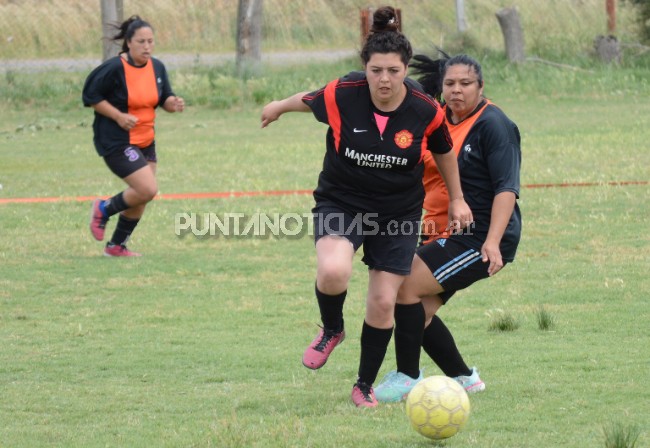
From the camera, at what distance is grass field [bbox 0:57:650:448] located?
527cm

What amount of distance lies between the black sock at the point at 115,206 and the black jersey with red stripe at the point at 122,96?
1.39 ft

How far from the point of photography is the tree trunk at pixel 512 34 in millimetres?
24859

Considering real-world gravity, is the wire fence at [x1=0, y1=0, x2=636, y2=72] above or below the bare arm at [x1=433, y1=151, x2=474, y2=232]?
below

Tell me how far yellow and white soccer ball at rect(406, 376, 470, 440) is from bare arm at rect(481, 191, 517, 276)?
824 mm

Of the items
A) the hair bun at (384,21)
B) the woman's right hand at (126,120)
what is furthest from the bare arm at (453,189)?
the woman's right hand at (126,120)

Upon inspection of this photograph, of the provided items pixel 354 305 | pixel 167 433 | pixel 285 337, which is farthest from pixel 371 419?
pixel 354 305

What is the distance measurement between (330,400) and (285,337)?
173cm

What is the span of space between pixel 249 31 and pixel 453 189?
836 inches

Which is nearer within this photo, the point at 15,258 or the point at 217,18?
the point at 15,258

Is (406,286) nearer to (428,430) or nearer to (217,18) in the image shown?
(428,430)

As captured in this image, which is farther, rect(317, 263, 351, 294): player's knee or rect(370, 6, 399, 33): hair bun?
rect(370, 6, 399, 33): hair bun

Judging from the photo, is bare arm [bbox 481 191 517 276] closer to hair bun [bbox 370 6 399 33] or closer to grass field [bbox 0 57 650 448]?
grass field [bbox 0 57 650 448]

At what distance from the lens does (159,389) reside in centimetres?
611

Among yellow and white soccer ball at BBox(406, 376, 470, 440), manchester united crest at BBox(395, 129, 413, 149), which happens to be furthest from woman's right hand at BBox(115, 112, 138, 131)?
yellow and white soccer ball at BBox(406, 376, 470, 440)
